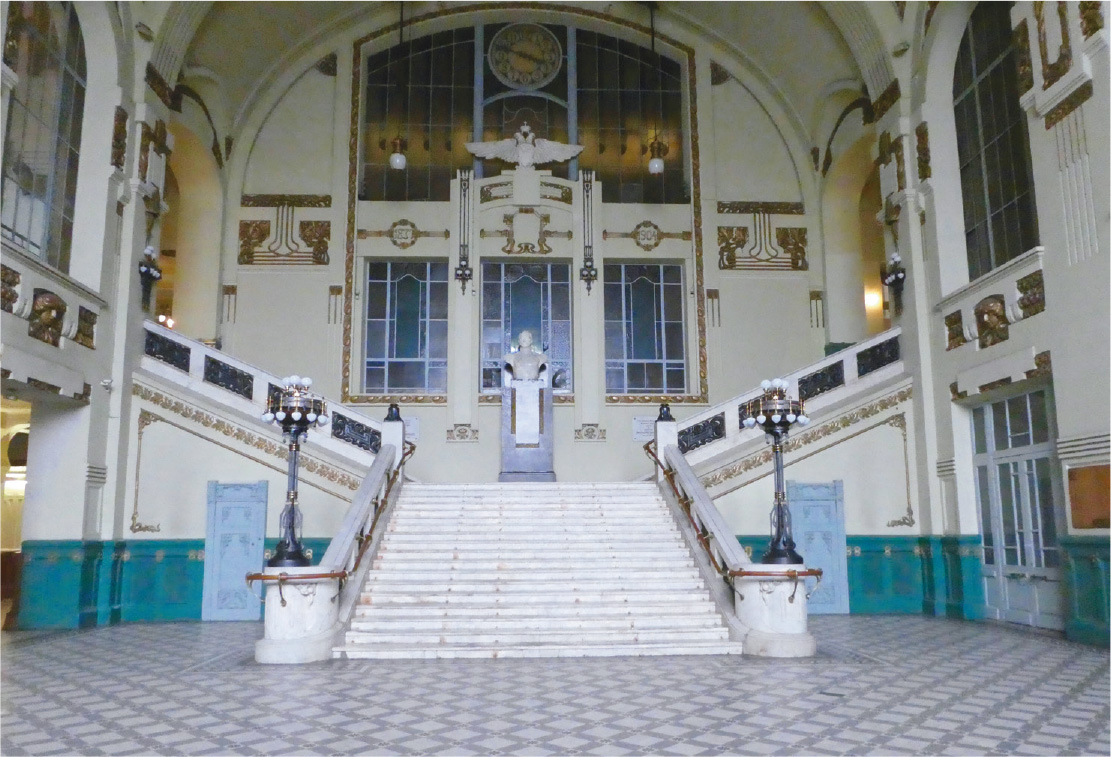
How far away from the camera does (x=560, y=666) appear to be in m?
→ 7.50

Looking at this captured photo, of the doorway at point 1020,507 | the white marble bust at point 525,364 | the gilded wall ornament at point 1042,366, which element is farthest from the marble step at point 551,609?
the white marble bust at point 525,364

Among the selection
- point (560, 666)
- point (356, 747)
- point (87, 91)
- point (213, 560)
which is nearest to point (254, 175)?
point (87, 91)

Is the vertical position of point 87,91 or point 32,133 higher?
point 87,91

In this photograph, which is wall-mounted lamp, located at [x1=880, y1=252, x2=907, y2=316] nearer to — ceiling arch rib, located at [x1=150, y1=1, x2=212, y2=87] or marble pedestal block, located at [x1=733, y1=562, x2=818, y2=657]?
marble pedestal block, located at [x1=733, y1=562, x2=818, y2=657]

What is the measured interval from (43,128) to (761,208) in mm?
10851

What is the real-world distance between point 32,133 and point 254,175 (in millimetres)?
5414

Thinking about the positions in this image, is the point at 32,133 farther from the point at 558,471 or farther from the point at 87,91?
the point at 558,471

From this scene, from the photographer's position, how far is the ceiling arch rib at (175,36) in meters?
12.0

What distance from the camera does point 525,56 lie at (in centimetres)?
1636

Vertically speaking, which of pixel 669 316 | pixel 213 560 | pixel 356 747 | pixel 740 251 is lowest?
pixel 356 747

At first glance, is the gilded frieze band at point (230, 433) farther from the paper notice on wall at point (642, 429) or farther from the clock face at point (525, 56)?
the clock face at point (525, 56)

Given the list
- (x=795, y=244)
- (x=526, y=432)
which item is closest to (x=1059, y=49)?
(x=795, y=244)

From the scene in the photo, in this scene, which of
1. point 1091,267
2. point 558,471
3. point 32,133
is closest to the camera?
point 1091,267

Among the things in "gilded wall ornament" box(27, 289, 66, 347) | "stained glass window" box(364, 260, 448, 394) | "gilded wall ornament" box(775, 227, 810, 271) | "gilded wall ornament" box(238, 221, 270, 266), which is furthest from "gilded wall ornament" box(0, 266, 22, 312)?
"gilded wall ornament" box(775, 227, 810, 271)
